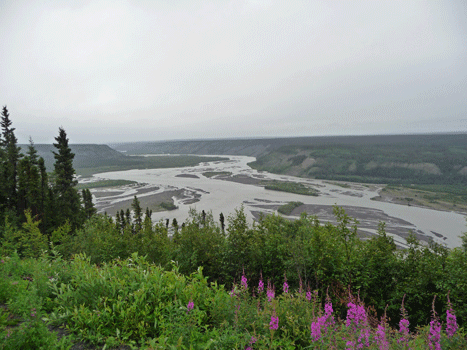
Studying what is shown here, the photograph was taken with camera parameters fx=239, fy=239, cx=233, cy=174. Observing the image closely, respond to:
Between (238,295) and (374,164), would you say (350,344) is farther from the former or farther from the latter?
(374,164)

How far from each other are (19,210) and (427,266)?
40.3 m

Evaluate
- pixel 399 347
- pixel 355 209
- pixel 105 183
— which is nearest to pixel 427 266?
pixel 399 347

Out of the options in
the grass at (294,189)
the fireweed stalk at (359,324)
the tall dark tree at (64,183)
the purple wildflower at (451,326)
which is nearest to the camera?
the fireweed stalk at (359,324)

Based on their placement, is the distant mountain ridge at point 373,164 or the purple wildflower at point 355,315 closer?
the purple wildflower at point 355,315

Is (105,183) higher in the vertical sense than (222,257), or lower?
lower

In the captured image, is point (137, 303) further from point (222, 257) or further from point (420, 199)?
point (420, 199)

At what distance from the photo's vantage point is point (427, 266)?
9.14 metres

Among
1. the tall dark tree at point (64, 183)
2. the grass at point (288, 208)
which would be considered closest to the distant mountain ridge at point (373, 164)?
the grass at point (288, 208)

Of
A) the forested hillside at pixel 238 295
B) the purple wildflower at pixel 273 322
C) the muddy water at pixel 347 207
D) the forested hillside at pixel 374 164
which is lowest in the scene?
the muddy water at pixel 347 207

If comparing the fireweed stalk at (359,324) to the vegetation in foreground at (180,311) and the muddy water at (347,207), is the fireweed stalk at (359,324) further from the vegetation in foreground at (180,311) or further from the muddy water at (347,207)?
the muddy water at (347,207)

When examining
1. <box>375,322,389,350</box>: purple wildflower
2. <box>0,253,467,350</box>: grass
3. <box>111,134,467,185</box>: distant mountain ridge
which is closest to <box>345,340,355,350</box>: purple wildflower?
<box>0,253,467,350</box>: grass

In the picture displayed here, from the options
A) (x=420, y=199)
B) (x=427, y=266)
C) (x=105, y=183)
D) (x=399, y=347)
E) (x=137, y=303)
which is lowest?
(x=420, y=199)

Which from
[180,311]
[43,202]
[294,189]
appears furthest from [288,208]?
[180,311]

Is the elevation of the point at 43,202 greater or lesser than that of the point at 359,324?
lesser
